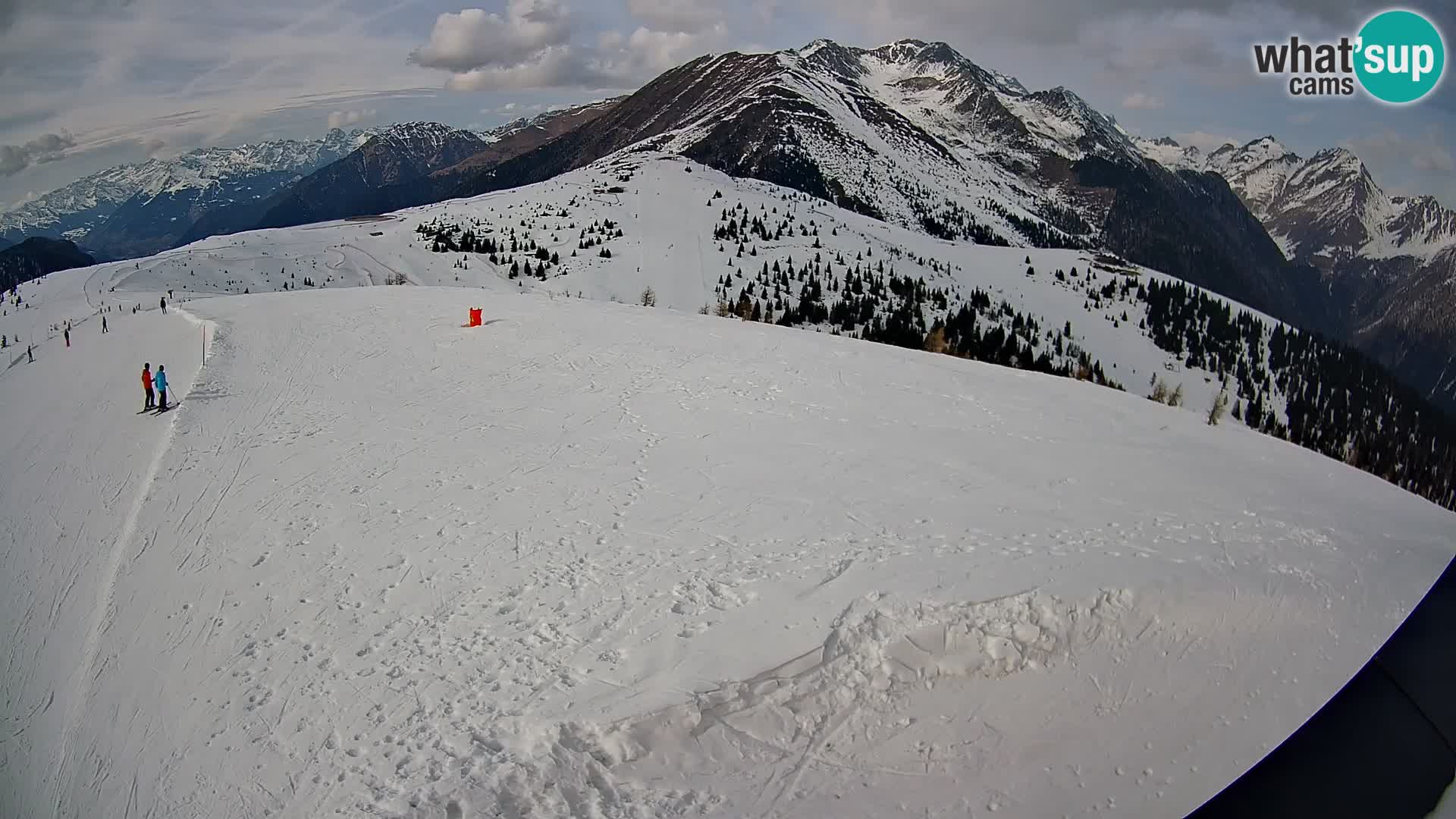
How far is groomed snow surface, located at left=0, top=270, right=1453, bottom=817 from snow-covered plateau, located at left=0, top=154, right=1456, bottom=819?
4 centimetres

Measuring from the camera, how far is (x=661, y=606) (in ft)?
29.8

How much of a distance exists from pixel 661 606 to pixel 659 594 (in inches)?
9.9

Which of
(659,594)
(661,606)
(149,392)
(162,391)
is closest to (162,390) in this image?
(162,391)

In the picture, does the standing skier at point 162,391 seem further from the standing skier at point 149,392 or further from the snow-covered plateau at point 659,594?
the snow-covered plateau at point 659,594

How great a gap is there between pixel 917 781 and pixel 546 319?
20631 millimetres

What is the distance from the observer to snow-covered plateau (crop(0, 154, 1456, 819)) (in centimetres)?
726

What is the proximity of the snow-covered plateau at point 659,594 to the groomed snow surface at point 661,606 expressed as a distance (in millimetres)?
44

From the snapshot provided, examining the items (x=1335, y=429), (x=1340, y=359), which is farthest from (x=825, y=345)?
(x=1340, y=359)

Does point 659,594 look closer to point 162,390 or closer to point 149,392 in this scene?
point 162,390

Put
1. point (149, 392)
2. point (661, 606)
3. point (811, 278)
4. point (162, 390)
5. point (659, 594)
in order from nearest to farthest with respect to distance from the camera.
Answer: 1. point (661, 606)
2. point (659, 594)
3. point (162, 390)
4. point (149, 392)
5. point (811, 278)

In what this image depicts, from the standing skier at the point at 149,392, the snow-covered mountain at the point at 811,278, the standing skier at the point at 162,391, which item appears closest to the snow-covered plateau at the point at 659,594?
the standing skier at the point at 149,392

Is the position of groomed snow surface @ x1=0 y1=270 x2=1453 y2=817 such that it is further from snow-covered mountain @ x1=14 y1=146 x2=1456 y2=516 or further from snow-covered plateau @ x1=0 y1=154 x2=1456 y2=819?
snow-covered mountain @ x1=14 y1=146 x2=1456 y2=516

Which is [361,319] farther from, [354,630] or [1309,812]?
[1309,812]

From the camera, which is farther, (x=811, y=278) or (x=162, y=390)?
(x=811, y=278)
